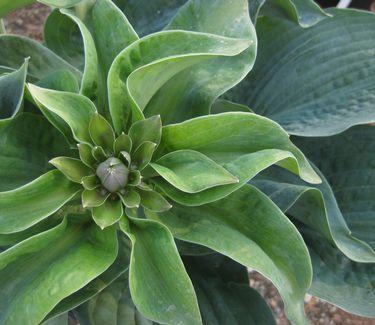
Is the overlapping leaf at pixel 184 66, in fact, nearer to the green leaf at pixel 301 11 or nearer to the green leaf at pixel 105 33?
the green leaf at pixel 105 33

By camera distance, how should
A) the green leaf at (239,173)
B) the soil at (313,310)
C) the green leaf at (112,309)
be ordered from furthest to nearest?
the soil at (313,310) < the green leaf at (112,309) < the green leaf at (239,173)

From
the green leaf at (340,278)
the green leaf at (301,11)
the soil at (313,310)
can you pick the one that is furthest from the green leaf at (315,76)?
the soil at (313,310)

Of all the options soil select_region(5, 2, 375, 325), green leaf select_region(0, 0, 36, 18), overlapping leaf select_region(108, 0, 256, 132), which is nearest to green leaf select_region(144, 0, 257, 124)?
overlapping leaf select_region(108, 0, 256, 132)

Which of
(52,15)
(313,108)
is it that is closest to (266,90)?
(313,108)

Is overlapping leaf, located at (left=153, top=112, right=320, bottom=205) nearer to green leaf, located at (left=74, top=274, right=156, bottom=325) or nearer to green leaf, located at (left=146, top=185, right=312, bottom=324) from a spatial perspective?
green leaf, located at (left=146, top=185, right=312, bottom=324)

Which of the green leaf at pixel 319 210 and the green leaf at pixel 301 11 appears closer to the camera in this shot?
the green leaf at pixel 319 210

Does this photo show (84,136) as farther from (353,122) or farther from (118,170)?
(353,122)

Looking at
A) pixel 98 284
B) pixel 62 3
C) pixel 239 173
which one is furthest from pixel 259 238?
pixel 62 3
